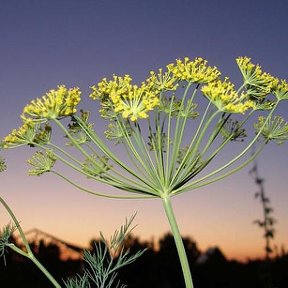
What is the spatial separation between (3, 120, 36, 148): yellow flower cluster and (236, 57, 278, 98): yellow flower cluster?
2417 mm

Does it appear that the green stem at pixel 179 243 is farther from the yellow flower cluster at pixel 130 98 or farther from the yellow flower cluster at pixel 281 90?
the yellow flower cluster at pixel 281 90

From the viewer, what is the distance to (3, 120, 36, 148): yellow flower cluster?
15.0 feet

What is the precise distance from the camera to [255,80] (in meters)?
4.94

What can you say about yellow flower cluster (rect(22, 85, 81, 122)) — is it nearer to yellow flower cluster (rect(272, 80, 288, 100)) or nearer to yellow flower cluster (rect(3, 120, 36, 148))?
yellow flower cluster (rect(3, 120, 36, 148))

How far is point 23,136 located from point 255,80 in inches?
105

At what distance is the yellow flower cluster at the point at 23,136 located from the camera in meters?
4.56

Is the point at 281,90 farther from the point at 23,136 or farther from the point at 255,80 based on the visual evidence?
the point at 23,136

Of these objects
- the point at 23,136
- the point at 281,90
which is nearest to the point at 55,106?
the point at 23,136

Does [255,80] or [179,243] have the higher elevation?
Answer: [255,80]

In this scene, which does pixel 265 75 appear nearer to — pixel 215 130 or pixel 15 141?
pixel 215 130

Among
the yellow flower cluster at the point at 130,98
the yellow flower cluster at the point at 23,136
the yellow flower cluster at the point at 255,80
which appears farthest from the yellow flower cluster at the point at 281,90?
the yellow flower cluster at the point at 23,136

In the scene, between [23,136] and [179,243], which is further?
[23,136]

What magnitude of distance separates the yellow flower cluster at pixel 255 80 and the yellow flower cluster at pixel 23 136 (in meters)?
2.42

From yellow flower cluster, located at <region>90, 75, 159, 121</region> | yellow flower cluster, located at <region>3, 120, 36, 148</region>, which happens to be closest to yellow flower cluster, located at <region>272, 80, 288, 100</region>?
yellow flower cluster, located at <region>90, 75, 159, 121</region>
